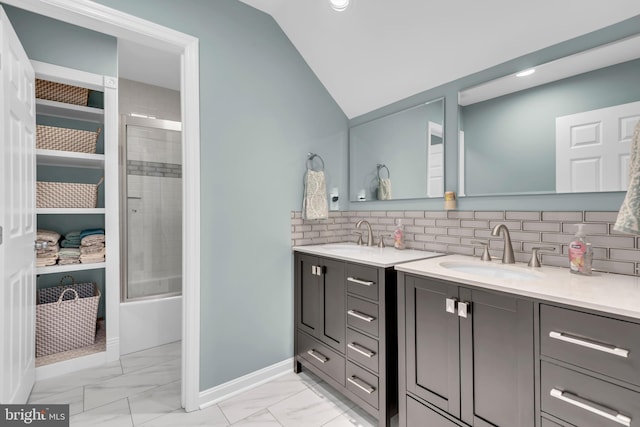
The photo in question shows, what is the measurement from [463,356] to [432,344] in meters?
0.15

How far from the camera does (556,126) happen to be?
5.15 feet

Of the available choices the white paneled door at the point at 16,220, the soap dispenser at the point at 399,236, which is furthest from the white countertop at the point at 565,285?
the white paneled door at the point at 16,220

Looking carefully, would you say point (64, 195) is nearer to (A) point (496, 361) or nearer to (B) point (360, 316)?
(B) point (360, 316)

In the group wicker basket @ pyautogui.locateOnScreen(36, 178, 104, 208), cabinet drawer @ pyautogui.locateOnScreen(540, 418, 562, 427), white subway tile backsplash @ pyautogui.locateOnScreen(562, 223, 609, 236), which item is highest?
wicker basket @ pyautogui.locateOnScreen(36, 178, 104, 208)

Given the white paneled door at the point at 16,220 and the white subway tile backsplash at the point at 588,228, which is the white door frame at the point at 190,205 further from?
the white subway tile backsplash at the point at 588,228

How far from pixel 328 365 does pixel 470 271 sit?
1.09 m

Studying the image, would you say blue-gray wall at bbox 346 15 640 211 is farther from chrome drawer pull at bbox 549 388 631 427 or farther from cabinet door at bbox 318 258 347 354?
chrome drawer pull at bbox 549 388 631 427

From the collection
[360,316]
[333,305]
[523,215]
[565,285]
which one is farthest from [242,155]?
[565,285]

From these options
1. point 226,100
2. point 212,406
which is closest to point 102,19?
point 226,100

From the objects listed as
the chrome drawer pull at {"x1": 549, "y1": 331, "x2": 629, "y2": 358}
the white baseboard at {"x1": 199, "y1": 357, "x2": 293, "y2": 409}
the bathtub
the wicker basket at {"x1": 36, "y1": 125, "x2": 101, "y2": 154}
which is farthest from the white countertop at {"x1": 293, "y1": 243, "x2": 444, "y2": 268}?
the wicker basket at {"x1": 36, "y1": 125, "x2": 101, "y2": 154}

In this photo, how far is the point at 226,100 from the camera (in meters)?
2.00

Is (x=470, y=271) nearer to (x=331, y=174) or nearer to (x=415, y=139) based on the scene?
(x=415, y=139)

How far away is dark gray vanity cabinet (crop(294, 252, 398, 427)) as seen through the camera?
5.35ft

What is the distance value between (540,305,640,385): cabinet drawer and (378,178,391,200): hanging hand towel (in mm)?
1477
